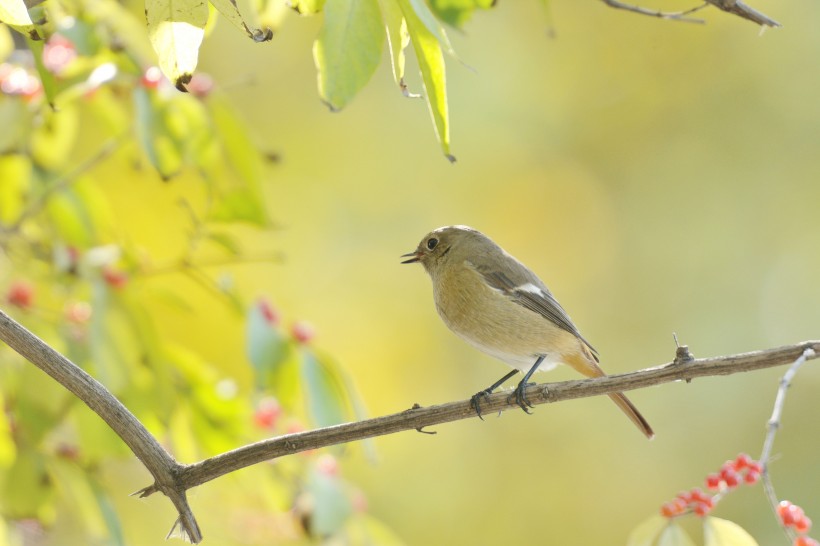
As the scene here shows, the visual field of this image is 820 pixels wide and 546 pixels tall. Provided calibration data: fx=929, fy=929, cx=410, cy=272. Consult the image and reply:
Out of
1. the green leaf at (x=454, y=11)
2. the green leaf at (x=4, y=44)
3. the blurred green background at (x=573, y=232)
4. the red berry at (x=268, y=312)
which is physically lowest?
the blurred green background at (x=573, y=232)

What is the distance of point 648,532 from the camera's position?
2020 mm

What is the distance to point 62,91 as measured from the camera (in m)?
2.71

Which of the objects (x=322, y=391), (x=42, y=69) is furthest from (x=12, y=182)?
(x=322, y=391)

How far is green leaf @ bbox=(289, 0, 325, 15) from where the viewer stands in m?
1.85

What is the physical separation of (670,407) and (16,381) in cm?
522

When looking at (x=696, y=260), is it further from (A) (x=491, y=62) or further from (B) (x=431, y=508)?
(B) (x=431, y=508)

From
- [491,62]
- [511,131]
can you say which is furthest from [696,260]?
[491,62]

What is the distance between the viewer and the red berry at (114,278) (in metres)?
2.82

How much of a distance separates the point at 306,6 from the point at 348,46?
0.14 meters

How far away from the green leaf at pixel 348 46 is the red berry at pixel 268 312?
1.24 meters

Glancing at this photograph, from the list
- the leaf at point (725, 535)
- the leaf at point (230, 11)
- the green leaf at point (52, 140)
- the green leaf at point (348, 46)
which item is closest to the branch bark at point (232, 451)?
the leaf at point (725, 535)

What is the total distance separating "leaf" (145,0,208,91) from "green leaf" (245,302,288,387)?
1.21m

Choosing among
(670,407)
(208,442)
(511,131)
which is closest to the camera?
(208,442)

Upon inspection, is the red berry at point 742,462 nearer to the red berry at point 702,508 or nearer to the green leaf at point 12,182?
the red berry at point 702,508
